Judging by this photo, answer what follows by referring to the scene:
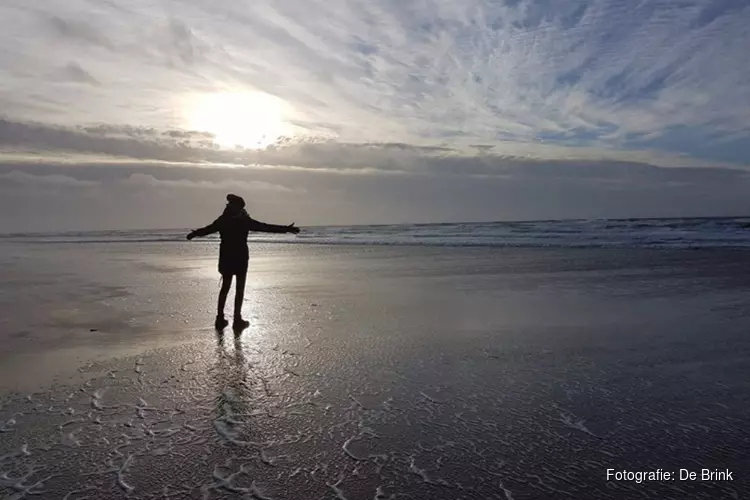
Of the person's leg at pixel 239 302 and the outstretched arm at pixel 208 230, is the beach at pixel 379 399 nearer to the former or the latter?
the person's leg at pixel 239 302

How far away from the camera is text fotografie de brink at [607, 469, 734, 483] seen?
334 centimetres

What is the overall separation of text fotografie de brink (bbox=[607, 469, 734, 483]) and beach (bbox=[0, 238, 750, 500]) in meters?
0.03

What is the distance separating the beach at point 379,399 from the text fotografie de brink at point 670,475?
0.10 ft

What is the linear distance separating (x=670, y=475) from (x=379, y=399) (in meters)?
2.38

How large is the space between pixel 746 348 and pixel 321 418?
221 inches

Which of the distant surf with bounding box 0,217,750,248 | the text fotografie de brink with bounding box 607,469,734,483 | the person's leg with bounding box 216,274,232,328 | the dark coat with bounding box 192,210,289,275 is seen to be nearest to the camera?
the text fotografie de brink with bounding box 607,469,734,483

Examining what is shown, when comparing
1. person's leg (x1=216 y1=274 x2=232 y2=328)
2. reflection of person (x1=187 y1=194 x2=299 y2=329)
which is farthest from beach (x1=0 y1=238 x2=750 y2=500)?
reflection of person (x1=187 y1=194 x2=299 y2=329)

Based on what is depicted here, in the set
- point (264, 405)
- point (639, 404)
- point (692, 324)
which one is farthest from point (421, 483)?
point (692, 324)

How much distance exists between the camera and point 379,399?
481 centimetres

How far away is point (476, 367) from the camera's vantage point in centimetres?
584

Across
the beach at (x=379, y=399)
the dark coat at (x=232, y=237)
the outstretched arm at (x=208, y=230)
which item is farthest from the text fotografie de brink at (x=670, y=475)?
the outstretched arm at (x=208, y=230)

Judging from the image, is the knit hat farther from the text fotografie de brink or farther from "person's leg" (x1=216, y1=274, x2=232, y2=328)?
the text fotografie de brink

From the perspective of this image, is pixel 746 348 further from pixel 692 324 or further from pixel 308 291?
pixel 308 291

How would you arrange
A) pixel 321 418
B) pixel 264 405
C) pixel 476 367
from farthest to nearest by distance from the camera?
pixel 476 367 → pixel 264 405 → pixel 321 418
